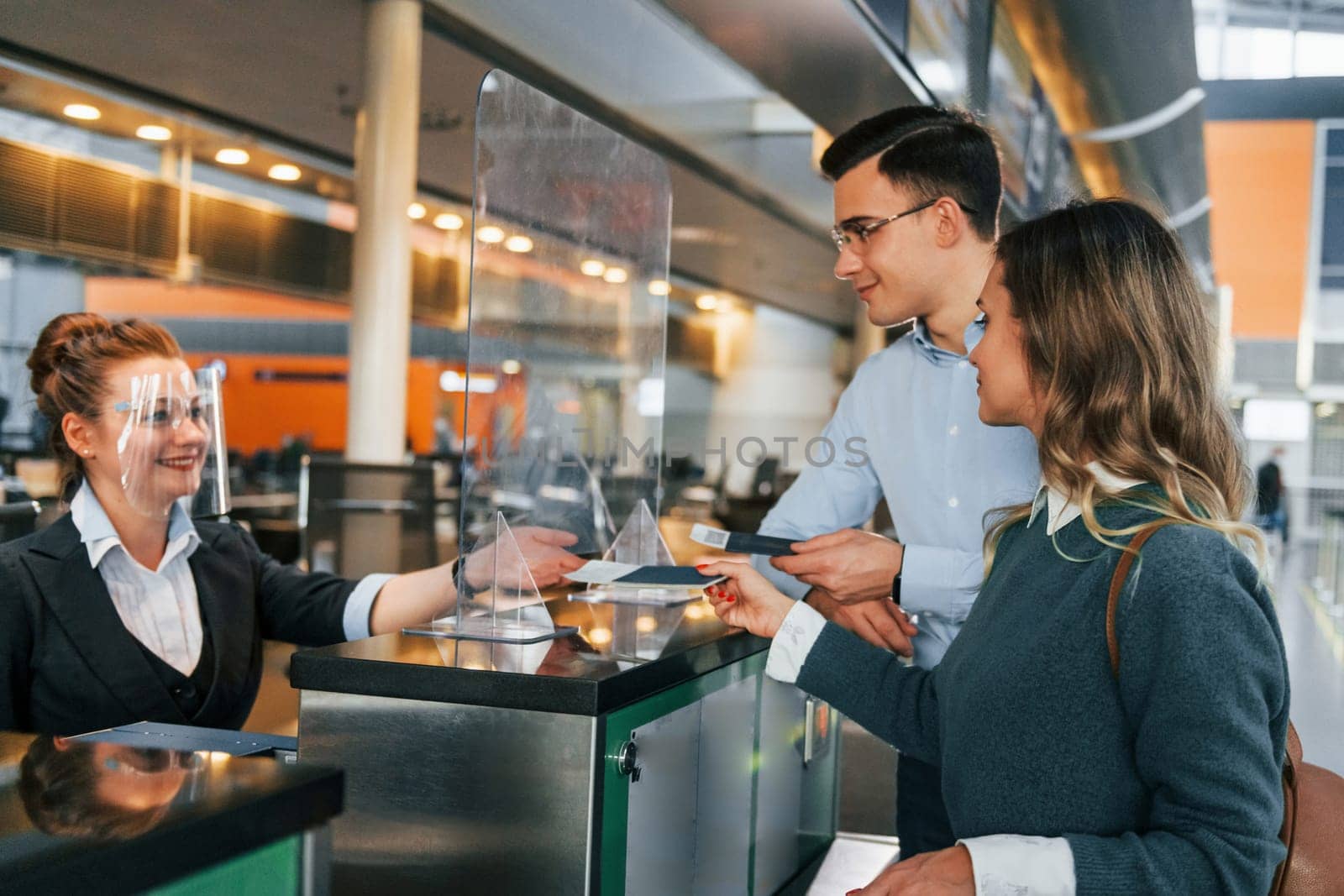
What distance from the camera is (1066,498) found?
1203mm

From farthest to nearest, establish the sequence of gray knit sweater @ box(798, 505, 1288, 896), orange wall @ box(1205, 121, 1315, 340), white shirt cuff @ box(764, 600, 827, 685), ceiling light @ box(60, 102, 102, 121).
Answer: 1. ceiling light @ box(60, 102, 102, 121)
2. orange wall @ box(1205, 121, 1315, 340)
3. white shirt cuff @ box(764, 600, 827, 685)
4. gray knit sweater @ box(798, 505, 1288, 896)

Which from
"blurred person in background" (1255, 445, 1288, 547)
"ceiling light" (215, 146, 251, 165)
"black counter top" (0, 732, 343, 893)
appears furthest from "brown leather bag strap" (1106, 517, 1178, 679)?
"ceiling light" (215, 146, 251, 165)

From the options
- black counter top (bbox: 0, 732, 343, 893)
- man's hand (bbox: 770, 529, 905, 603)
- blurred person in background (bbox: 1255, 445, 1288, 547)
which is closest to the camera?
black counter top (bbox: 0, 732, 343, 893)

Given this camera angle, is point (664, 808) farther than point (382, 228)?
No

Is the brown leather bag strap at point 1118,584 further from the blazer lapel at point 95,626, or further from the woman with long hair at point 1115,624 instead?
the blazer lapel at point 95,626

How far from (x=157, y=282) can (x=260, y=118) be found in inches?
93.3

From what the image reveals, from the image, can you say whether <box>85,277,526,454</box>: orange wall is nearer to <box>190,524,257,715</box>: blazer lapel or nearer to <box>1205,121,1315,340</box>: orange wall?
<box>1205,121,1315,340</box>: orange wall

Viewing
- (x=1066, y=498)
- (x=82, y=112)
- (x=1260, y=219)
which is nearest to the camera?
(x=1066, y=498)

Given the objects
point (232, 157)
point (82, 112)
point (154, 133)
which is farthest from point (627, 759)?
point (232, 157)

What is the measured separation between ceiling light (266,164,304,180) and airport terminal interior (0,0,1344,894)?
0.17 feet

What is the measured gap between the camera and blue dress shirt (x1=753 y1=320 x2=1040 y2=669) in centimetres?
181

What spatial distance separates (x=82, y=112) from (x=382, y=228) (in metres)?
2.95

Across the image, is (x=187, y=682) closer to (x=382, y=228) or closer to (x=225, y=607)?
(x=225, y=607)

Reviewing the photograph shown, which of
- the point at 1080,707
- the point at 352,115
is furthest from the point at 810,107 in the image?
the point at 1080,707
